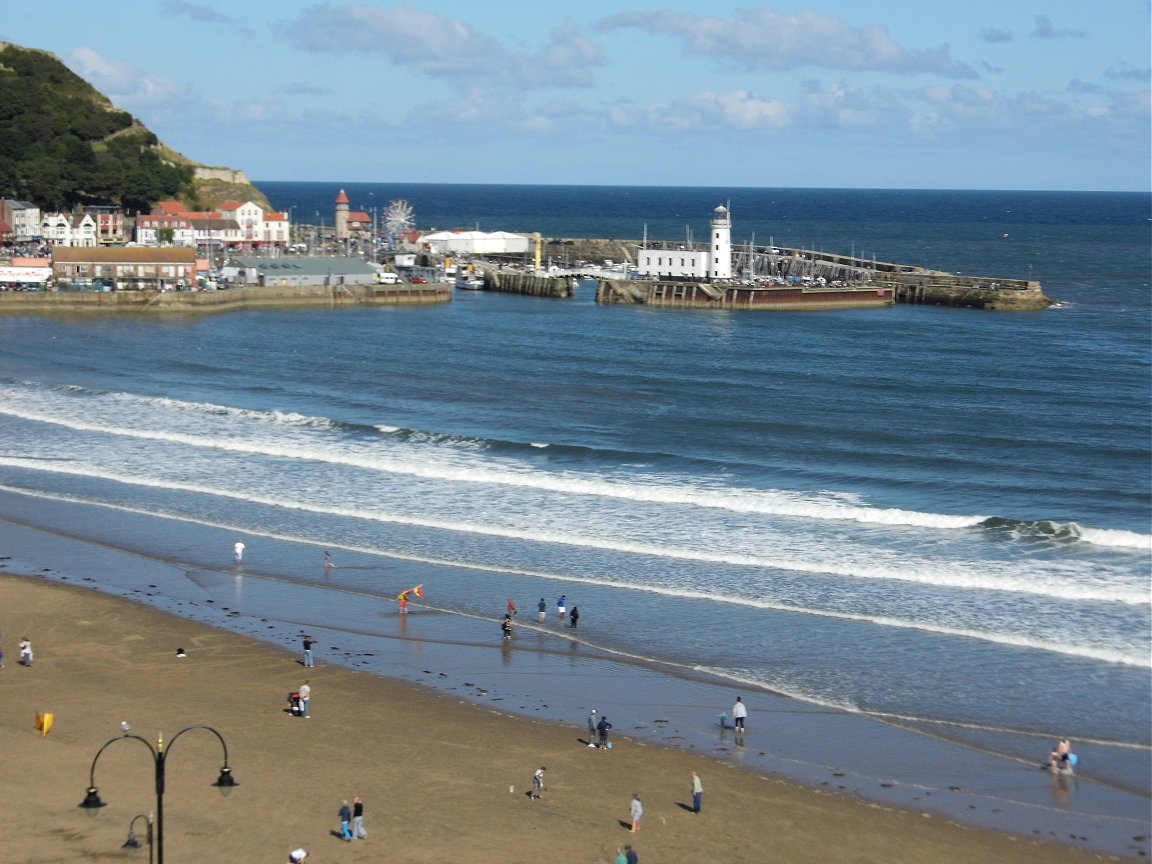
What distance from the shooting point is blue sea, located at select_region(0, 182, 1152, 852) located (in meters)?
24.6

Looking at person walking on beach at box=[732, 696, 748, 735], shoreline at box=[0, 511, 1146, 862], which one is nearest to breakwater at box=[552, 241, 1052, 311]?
shoreline at box=[0, 511, 1146, 862]

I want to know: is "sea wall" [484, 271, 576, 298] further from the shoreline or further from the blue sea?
the shoreline

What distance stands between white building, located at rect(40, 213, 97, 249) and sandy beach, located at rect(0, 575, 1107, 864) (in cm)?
8635

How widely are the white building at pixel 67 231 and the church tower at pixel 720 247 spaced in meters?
46.6

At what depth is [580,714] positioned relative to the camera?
21875 millimetres

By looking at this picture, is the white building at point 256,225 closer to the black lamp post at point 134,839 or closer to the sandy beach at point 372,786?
the sandy beach at point 372,786

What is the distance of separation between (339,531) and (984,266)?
9334 centimetres

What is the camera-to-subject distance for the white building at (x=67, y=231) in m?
103

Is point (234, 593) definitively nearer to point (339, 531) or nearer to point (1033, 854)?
point (339, 531)

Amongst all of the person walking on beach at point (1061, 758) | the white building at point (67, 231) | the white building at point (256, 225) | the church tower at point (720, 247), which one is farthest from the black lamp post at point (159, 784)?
the white building at point (256, 225)

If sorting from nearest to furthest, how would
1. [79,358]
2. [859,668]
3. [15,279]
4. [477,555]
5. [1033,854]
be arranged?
[1033,854], [859,668], [477,555], [79,358], [15,279]

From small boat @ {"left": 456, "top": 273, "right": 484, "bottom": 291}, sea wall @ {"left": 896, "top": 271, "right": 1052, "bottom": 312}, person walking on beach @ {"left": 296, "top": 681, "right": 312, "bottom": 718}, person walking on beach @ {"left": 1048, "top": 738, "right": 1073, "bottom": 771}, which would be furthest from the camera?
small boat @ {"left": 456, "top": 273, "right": 484, "bottom": 291}

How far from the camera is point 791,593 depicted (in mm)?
27844

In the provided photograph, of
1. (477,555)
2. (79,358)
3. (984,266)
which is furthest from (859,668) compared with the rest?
(984,266)
